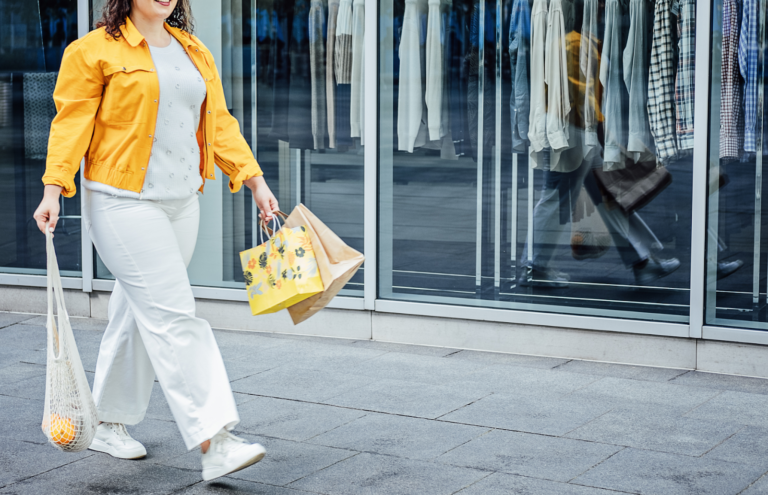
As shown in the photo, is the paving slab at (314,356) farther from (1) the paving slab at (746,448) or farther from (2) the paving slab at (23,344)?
(1) the paving slab at (746,448)

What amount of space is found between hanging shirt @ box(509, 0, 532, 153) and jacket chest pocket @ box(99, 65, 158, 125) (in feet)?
10.8

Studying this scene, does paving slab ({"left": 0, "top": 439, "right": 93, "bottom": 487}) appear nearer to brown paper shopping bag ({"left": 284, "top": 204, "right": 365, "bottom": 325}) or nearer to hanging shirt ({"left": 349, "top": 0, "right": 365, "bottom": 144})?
brown paper shopping bag ({"left": 284, "top": 204, "right": 365, "bottom": 325})

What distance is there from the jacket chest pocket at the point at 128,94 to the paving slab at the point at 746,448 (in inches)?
105

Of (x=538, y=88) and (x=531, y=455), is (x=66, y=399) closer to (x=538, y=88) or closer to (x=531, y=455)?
(x=531, y=455)

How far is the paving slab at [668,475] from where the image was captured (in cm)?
353

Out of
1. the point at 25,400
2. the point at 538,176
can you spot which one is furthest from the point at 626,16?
the point at 25,400

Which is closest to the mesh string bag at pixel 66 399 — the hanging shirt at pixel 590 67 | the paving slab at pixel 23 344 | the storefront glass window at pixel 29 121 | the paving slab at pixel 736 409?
the paving slab at pixel 23 344

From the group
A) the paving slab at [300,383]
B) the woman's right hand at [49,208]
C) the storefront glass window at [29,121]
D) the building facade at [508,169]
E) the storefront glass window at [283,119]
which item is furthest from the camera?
the storefront glass window at [29,121]

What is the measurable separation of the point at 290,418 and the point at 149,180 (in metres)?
1.50

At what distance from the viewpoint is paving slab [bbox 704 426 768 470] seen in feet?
12.7

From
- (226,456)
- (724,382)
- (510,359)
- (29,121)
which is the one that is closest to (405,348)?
(510,359)

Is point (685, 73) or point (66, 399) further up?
point (685, 73)

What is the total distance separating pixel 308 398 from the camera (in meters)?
4.91

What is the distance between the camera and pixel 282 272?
374 centimetres
